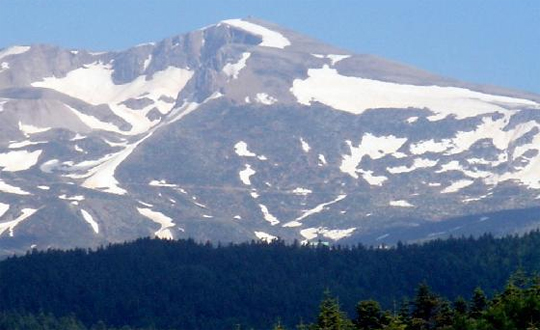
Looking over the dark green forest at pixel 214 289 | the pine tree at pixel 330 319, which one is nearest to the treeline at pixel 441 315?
the pine tree at pixel 330 319

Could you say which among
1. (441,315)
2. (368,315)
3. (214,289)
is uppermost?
(368,315)

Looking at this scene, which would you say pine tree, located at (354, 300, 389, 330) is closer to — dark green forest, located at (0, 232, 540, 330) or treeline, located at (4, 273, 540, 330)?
treeline, located at (4, 273, 540, 330)

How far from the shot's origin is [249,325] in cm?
16125

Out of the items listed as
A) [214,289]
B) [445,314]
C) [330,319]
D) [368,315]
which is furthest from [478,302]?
[214,289]

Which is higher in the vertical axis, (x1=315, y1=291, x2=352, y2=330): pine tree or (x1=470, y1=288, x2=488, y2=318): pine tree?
(x1=315, y1=291, x2=352, y2=330): pine tree

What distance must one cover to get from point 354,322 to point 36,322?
3608 inches

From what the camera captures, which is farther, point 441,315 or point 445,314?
point 445,314

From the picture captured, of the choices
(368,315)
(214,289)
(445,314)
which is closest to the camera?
(368,315)

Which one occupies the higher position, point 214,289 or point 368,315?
point 368,315

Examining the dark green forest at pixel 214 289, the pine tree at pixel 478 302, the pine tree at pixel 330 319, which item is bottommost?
the dark green forest at pixel 214 289

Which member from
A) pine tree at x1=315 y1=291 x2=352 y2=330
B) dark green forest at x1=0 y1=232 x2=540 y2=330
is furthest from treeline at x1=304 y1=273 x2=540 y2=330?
dark green forest at x1=0 y1=232 x2=540 y2=330

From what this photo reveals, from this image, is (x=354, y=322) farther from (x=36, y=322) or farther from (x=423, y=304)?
(x=36, y=322)

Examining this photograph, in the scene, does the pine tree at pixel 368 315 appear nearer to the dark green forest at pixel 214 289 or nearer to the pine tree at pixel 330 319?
the pine tree at pixel 330 319

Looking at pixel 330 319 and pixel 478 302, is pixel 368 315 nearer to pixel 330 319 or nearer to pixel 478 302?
pixel 330 319
